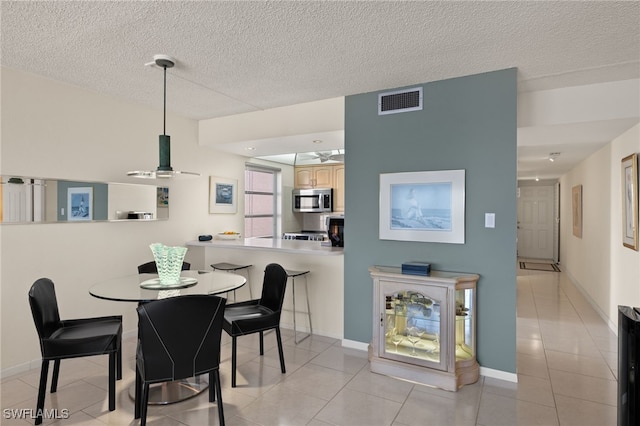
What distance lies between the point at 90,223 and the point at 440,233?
3266mm

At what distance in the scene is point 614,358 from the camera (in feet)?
11.0

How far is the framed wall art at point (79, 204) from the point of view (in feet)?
10.8

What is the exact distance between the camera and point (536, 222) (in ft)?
31.8

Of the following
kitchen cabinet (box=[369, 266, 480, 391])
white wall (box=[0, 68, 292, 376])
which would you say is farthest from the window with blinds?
kitchen cabinet (box=[369, 266, 480, 391])

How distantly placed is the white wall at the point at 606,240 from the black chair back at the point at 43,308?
196 inches

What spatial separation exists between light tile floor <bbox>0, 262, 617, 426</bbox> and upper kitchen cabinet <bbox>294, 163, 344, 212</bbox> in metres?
3.28

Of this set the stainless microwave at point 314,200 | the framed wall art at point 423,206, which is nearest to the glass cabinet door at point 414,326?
the framed wall art at point 423,206

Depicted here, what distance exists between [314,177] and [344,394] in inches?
180

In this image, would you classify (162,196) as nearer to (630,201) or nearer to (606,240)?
(630,201)

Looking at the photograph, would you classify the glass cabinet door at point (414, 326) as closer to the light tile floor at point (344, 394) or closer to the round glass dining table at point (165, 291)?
the light tile floor at point (344, 394)

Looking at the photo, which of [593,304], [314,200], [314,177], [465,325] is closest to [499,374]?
[465,325]

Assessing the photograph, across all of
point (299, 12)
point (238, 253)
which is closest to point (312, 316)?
point (238, 253)

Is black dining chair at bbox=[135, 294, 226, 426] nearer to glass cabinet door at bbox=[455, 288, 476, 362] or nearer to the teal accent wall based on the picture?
the teal accent wall

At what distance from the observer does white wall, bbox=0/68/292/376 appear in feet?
9.64
